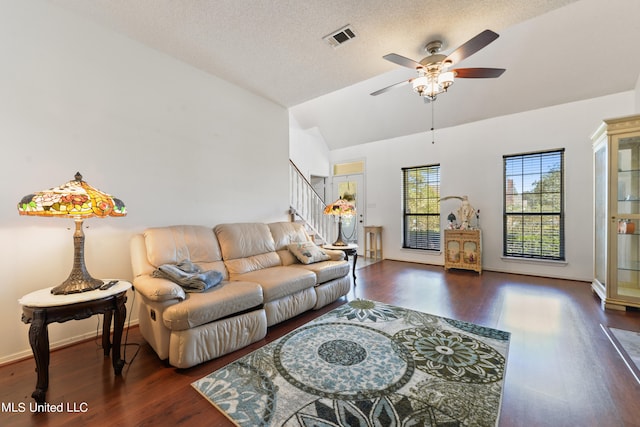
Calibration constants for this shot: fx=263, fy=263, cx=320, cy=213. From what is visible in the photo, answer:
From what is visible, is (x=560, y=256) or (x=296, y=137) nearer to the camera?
(x=560, y=256)

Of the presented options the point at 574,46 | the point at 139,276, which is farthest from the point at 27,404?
the point at 574,46

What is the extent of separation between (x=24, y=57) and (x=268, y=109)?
2557 millimetres

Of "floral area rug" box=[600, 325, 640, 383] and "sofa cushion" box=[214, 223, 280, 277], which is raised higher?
"sofa cushion" box=[214, 223, 280, 277]

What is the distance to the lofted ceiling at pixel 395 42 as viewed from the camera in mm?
2311

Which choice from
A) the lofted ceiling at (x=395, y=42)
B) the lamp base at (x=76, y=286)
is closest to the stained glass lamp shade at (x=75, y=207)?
the lamp base at (x=76, y=286)

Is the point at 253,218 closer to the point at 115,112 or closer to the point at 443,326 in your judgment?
the point at 115,112

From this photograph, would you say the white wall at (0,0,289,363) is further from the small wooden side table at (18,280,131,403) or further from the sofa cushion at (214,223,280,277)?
the small wooden side table at (18,280,131,403)

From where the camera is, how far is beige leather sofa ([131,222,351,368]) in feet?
6.41

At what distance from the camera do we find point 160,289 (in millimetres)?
1929

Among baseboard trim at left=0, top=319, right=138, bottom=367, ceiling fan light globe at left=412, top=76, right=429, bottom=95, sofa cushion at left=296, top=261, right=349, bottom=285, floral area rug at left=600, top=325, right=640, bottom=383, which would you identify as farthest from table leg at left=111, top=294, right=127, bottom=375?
floral area rug at left=600, top=325, right=640, bottom=383

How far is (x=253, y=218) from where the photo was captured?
156 inches

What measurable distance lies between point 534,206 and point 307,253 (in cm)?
426

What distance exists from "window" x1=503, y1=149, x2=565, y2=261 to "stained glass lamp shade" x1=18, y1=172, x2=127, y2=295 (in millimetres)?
5878

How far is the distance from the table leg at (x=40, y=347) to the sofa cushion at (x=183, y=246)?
88 cm
